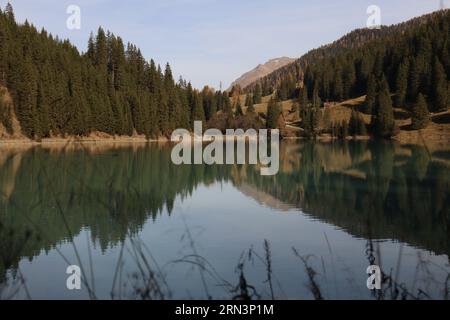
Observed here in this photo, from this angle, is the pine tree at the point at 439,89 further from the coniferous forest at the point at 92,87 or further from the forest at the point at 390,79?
the coniferous forest at the point at 92,87

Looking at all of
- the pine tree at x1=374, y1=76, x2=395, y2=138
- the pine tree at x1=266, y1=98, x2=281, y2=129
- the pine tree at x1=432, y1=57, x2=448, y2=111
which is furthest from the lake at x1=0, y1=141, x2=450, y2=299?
the pine tree at x1=266, y1=98, x2=281, y2=129

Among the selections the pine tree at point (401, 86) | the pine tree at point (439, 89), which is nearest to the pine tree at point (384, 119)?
the pine tree at point (401, 86)

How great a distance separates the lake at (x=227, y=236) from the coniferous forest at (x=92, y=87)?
5365cm

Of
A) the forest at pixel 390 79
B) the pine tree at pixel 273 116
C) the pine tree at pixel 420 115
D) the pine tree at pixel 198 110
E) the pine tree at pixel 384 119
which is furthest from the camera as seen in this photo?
the pine tree at pixel 198 110

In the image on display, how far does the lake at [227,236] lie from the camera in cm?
928

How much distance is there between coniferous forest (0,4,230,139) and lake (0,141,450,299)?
176 ft

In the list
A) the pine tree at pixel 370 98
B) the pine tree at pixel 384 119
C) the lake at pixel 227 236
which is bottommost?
the lake at pixel 227 236

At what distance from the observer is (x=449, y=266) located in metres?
12.9

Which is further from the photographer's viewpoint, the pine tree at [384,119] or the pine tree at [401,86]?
the pine tree at [401,86]

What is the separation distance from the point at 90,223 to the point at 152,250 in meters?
4.52

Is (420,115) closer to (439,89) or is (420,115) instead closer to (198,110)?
(439,89)

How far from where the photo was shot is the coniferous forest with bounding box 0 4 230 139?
90.5 meters

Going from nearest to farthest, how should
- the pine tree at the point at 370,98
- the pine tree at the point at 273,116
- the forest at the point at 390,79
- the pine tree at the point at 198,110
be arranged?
1. the forest at the point at 390,79
2. the pine tree at the point at 370,98
3. the pine tree at the point at 273,116
4. the pine tree at the point at 198,110

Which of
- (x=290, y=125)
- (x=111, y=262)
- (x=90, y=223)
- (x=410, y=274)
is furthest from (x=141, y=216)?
(x=290, y=125)
